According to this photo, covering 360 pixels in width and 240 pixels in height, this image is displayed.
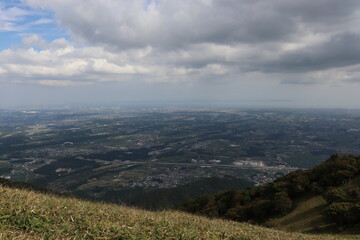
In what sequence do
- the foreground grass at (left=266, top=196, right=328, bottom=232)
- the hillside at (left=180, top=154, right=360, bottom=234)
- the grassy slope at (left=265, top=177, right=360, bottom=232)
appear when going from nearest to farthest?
the hillside at (left=180, top=154, right=360, bottom=234), the grassy slope at (left=265, top=177, right=360, bottom=232), the foreground grass at (left=266, top=196, right=328, bottom=232)

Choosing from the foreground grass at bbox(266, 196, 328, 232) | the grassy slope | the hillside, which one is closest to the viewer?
the hillside

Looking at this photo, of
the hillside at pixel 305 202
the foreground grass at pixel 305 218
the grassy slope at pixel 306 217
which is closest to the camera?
the hillside at pixel 305 202

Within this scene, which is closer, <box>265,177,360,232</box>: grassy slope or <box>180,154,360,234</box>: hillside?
<box>180,154,360,234</box>: hillside

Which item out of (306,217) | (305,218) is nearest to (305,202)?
(306,217)

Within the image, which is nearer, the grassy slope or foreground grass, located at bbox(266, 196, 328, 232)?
the grassy slope

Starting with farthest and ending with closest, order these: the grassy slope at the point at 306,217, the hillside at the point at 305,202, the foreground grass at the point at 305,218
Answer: the foreground grass at the point at 305,218 → the grassy slope at the point at 306,217 → the hillside at the point at 305,202

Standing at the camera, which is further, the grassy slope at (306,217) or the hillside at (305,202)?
the grassy slope at (306,217)

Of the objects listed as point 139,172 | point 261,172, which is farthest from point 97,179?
point 261,172
